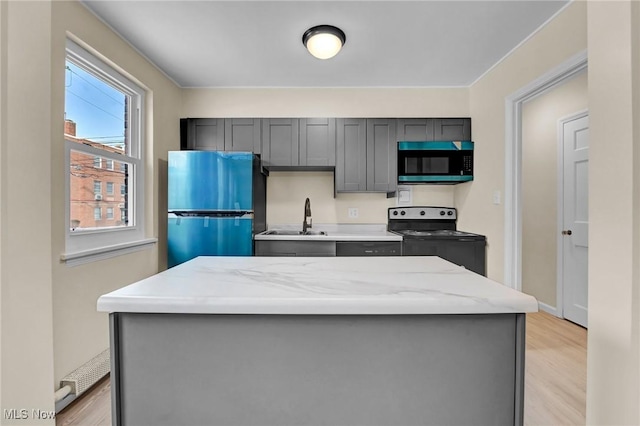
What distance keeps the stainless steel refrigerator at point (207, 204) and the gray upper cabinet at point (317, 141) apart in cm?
66

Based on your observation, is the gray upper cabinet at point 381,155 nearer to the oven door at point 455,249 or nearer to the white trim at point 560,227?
the oven door at point 455,249

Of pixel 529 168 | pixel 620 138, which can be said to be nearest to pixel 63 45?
pixel 620 138

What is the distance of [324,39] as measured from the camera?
88.2 inches

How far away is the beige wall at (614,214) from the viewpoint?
1049 mm

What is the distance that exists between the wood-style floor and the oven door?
719 mm

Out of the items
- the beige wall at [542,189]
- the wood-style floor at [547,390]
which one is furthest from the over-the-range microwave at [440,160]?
the wood-style floor at [547,390]

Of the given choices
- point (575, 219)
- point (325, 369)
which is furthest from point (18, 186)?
point (575, 219)

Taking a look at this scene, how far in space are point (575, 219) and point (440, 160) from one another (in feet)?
4.27

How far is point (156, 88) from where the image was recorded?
2.86m

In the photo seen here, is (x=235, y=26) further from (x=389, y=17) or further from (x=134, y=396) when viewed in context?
(x=134, y=396)

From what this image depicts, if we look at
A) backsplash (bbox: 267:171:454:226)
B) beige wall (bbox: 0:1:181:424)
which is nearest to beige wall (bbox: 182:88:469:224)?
backsplash (bbox: 267:171:454:226)

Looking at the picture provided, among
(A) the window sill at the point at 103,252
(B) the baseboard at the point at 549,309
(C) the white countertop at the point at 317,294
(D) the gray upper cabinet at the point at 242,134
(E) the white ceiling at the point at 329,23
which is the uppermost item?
(E) the white ceiling at the point at 329,23

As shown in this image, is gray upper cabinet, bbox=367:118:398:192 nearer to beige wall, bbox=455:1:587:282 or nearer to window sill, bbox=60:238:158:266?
beige wall, bbox=455:1:587:282

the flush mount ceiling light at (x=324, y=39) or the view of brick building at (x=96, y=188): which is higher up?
the flush mount ceiling light at (x=324, y=39)
